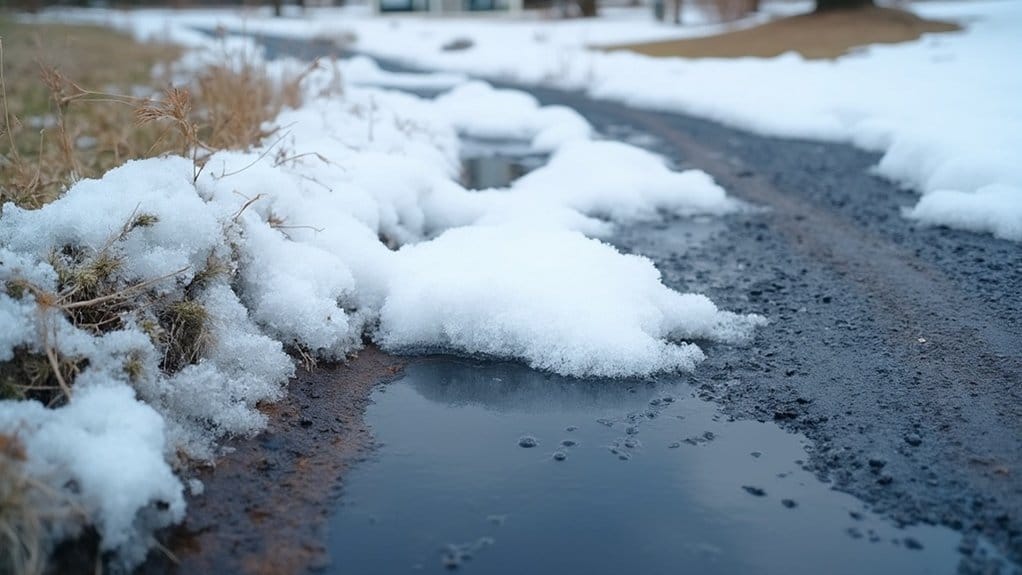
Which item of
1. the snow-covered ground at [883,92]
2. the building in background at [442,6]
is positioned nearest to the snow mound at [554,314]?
the snow-covered ground at [883,92]

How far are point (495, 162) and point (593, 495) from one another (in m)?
5.15

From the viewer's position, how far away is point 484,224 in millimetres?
4941

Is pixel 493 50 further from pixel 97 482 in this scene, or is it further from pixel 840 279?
pixel 97 482

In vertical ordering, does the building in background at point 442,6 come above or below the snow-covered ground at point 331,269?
above

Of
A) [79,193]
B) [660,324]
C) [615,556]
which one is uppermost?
[79,193]

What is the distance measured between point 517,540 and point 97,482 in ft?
3.61

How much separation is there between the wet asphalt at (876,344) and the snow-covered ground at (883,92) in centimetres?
42

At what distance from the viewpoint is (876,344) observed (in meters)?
3.46

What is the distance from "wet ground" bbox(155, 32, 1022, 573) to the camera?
2270mm

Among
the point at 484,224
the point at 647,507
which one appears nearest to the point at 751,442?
the point at 647,507

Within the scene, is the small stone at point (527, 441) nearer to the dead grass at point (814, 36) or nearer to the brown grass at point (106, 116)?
the brown grass at point (106, 116)

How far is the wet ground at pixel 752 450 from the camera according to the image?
2270mm

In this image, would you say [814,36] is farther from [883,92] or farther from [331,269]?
[331,269]

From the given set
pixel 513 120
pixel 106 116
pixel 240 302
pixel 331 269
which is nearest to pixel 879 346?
pixel 331 269
